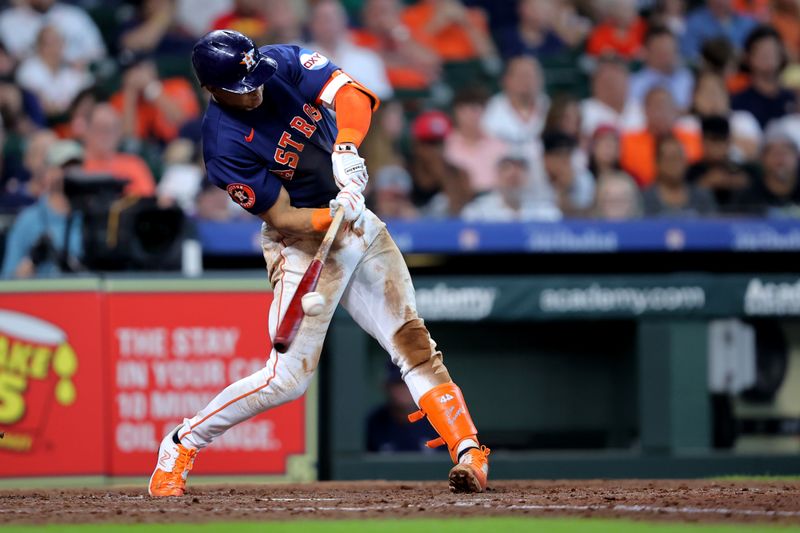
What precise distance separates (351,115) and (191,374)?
9.17ft

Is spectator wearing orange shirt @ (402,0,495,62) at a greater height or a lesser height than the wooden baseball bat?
greater

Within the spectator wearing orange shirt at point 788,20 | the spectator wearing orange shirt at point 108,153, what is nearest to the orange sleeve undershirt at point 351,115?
the spectator wearing orange shirt at point 108,153

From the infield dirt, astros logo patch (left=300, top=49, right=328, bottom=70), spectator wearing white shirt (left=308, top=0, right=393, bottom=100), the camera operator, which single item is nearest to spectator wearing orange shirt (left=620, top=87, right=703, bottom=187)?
spectator wearing white shirt (left=308, top=0, right=393, bottom=100)

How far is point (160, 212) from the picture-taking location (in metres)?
7.62

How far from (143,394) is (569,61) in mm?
5225

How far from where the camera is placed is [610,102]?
1018 cm

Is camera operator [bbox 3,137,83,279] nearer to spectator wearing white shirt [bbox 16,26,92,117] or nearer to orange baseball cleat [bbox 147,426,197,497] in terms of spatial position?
spectator wearing white shirt [bbox 16,26,92,117]

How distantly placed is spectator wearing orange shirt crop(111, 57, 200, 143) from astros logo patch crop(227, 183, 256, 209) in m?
4.61

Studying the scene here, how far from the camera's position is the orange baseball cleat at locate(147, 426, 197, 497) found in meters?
5.44

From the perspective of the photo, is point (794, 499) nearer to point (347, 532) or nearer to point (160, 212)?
point (347, 532)

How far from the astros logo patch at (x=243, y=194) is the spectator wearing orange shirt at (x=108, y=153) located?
3.73 meters

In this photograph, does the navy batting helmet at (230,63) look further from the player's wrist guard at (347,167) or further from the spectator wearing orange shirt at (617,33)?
the spectator wearing orange shirt at (617,33)

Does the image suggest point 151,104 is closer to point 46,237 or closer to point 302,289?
point 46,237

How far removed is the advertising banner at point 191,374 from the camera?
738cm
